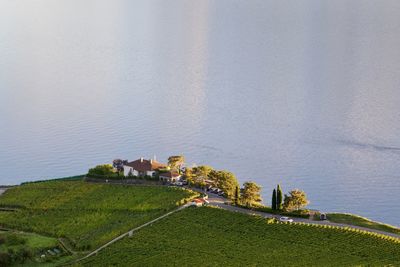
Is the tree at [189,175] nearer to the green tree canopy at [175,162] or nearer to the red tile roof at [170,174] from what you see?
the red tile roof at [170,174]

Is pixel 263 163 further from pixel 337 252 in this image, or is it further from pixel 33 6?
pixel 33 6

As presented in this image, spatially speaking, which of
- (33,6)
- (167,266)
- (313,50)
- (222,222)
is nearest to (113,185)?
(222,222)

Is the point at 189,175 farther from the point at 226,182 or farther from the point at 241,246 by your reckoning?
the point at 241,246

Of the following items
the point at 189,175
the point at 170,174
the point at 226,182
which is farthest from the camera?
the point at 170,174

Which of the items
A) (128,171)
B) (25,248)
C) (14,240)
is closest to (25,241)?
(14,240)

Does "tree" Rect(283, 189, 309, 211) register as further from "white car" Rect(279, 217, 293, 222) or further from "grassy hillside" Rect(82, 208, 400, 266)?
"grassy hillside" Rect(82, 208, 400, 266)
